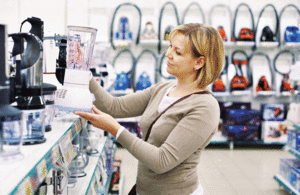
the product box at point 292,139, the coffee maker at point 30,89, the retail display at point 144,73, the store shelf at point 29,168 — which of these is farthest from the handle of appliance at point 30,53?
the retail display at point 144,73

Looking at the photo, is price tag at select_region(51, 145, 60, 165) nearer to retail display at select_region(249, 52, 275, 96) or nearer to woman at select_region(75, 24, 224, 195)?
woman at select_region(75, 24, 224, 195)

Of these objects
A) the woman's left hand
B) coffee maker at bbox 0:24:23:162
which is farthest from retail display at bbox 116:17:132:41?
coffee maker at bbox 0:24:23:162

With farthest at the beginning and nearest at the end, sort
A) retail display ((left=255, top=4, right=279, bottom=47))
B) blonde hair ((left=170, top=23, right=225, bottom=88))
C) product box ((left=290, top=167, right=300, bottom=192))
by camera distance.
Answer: retail display ((left=255, top=4, right=279, bottom=47))
product box ((left=290, top=167, right=300, bottom=192))
blonde hair ((left=170, top=23, right=225, bottom=88))

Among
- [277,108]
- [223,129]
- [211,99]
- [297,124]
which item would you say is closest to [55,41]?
[211,99]

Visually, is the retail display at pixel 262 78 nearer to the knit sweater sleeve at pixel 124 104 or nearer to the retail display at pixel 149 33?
the retail display at pixel 149 33

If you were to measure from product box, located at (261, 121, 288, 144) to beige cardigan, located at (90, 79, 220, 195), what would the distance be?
460 centimetres

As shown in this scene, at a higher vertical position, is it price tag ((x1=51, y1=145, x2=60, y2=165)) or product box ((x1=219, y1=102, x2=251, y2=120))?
price tag ((x1=51, y1=145, x2=60, y2=165))

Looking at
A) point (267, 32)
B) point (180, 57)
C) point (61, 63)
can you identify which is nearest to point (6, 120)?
point (61, 63)

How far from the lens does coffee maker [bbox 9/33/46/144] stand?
1062 mm

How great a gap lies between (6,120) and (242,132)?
17.5 feet

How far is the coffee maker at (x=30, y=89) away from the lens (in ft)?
3.49

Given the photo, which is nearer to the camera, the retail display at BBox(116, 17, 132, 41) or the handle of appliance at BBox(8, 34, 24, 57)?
the handle of appliance at BBox(8, 34, 24, 57)

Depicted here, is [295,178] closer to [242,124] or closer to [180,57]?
[242,124]

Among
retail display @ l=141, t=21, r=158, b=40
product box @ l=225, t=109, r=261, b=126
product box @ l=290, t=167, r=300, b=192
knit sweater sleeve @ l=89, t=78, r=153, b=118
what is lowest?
product box @ l=290, t=167, r=300, b=192
